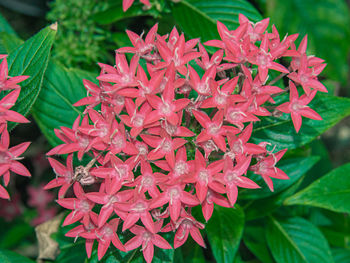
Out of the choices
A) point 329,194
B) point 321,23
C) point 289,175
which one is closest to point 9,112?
point 289,175

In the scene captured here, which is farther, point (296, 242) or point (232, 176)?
point (296, 242)

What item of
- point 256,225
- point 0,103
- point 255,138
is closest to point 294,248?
point 256,225

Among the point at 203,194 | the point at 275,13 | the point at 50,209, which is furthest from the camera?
the point at 50,209

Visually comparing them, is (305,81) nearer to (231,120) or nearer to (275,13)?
(231,120)

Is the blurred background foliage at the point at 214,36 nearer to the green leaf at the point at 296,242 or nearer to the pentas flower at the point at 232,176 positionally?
the green leaf at the point at 296,242

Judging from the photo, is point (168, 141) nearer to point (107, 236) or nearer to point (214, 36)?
point (107, 236)

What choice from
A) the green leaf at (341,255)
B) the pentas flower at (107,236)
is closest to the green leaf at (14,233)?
the pentas flower at (107,236)

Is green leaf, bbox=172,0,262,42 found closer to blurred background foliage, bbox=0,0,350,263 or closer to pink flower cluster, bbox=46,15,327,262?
blurred background foliage, bbox=0,0,350,263
